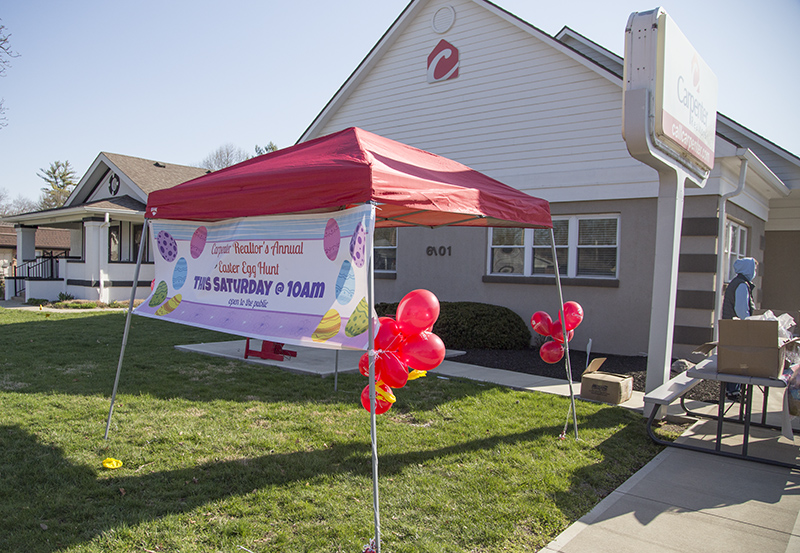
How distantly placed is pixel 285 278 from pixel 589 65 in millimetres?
8798

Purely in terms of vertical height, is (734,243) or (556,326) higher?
(734,243)

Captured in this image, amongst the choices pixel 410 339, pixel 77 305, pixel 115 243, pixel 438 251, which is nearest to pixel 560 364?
pixel 438 251

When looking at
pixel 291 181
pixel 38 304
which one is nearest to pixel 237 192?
pixel 291 181

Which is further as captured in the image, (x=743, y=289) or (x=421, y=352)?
(x=743, y=289)

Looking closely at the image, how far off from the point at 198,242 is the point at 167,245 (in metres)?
0.46

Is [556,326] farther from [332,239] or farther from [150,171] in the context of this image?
[150,171]

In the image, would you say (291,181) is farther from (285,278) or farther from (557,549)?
(557,549)

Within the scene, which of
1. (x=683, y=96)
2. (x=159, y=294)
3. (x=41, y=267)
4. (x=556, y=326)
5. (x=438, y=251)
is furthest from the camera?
(x=41, y=267)

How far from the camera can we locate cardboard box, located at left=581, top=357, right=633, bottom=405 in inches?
261

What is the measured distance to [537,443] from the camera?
505 cm

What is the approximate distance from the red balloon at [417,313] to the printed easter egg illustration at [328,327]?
43 centimetres

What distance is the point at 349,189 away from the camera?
343 cm

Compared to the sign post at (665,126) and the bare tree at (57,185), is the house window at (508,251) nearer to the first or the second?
the sign post at (665,126)

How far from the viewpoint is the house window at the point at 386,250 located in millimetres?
13414
